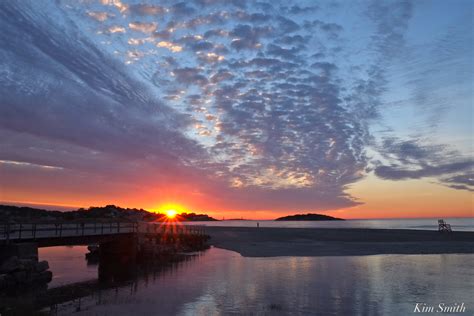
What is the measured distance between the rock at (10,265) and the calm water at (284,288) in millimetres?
2996

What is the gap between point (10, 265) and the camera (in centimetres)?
2992

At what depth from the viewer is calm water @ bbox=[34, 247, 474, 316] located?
20875 mm

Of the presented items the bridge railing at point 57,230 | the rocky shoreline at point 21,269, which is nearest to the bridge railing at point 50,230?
the bridge railing at point 57,230

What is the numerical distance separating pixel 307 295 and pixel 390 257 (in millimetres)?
24559

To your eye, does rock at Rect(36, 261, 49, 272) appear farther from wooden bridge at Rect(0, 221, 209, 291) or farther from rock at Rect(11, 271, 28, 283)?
rock at Rect(11, 271, 28, 283)

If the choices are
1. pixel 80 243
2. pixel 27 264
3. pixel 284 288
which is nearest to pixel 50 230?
pixel 80 243

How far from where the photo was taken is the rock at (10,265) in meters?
29.5

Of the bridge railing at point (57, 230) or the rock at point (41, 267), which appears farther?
the bridge railing at point (57, 230)

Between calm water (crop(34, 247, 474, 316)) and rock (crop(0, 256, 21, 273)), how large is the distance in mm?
2996

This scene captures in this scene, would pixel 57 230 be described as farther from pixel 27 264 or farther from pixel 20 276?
pixel 20 276

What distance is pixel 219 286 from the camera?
27.5 metres

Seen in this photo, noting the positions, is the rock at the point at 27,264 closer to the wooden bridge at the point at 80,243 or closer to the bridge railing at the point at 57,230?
the wooden bridge at the point at 80,243

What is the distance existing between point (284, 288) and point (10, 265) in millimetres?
20755

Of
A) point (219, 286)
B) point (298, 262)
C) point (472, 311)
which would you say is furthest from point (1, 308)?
point (298, 262)
